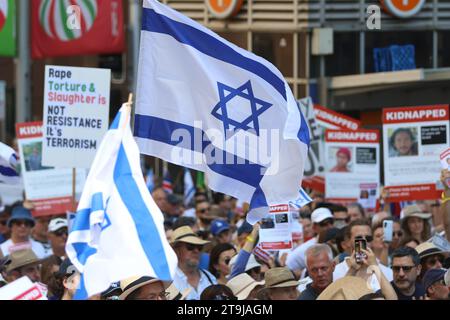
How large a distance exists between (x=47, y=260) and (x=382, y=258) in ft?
10.6

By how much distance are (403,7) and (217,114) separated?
17837mm

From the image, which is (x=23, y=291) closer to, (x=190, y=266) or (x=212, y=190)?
(x=190, y=266)

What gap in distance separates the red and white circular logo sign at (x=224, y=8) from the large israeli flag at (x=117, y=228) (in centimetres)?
2043

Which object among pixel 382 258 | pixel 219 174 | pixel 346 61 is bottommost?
pixel 382 258

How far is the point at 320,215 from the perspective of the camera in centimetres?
1301

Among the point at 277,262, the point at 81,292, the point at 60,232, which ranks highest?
the point at 81,292

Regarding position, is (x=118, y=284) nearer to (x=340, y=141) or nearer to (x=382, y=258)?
(x=382, y=258)

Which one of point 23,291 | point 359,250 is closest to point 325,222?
point 359,250

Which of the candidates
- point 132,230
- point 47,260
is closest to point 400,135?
point 47,260

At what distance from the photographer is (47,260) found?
33.7ft

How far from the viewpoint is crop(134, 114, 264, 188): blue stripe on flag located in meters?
8.23

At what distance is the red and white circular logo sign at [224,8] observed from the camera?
26672 mm

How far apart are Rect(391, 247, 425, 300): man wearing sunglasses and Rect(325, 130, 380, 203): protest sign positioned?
218 inches

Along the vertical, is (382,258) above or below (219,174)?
below
